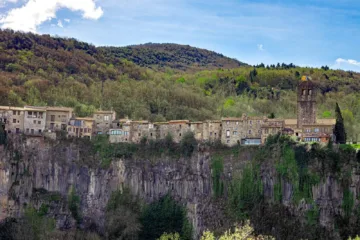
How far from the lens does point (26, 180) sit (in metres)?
80.9

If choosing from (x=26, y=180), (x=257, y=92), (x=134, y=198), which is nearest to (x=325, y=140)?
(x=134, y=198)

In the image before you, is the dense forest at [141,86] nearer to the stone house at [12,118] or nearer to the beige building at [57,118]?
the beige building at [57,118]

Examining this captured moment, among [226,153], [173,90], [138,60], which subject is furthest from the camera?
[138,60]

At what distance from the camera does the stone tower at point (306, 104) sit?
79.4m

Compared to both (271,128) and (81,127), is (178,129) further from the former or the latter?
(81,127)

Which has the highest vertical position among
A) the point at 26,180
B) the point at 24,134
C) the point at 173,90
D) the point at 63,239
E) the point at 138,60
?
the point at 138,60

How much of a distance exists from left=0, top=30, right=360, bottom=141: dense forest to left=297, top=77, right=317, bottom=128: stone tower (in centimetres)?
851

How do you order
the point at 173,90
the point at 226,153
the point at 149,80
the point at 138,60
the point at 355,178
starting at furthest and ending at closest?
the point at 138,60 < the point at 149,80 < the point at 173,90 < the point at 226,153 < the point at 355,178

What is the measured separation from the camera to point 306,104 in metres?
80.4

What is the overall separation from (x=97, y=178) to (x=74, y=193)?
10.8ft

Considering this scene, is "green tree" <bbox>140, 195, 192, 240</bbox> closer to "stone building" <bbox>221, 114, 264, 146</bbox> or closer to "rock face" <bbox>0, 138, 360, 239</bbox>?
"rock face" <bbox>0, 138, 360, 239</bbox>

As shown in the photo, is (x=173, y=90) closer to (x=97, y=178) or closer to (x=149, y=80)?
(x=149, y=80)

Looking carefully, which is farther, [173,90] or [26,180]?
[173,90]

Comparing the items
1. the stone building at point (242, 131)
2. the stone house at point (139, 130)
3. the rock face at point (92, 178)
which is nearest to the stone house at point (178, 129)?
the stone house at point (139, 130)
